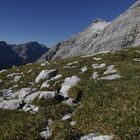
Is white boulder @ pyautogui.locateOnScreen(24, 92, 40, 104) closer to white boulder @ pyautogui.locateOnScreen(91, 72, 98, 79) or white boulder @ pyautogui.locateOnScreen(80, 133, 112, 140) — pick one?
white boulder @ pyautogui.locateOnScreen(80, 133, 112, 140)

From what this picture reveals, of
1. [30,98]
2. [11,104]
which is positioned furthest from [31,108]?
[30,98]

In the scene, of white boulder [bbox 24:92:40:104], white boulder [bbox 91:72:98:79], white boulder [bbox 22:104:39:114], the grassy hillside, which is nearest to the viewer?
the grassy hillside

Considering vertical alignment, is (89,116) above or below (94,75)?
below

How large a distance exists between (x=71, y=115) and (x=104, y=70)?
1316 centimetres

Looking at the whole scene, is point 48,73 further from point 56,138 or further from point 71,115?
point 56,138

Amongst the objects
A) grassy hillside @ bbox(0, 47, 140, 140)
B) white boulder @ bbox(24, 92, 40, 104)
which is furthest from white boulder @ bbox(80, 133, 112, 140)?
white boulder @ bbox(24, 92, 40, 104)

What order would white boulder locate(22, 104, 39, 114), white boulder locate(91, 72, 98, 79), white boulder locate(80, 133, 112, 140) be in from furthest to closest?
white boulder locate(91, 72, 98, 79) < white boulder locate(22, 104, 39, 114) < white boulder locate(80, 133, 112, 140)

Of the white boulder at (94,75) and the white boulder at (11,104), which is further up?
the white boulder at (94,75)

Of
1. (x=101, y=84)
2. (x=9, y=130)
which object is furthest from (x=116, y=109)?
(x=101, y=84)

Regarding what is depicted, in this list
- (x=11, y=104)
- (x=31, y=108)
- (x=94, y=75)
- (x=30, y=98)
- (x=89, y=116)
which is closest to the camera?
(x=89, y=116)

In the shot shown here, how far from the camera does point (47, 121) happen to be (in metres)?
15.4

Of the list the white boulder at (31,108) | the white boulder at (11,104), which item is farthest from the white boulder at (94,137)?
the white boulder at (11,104)

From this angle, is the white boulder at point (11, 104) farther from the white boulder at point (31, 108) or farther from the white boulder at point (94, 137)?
the white boulder at point (94, 137)

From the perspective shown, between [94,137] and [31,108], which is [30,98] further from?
[94,137]
